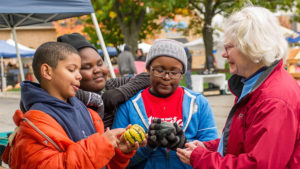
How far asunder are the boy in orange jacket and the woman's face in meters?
0.71

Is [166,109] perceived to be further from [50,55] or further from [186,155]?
[50,55]

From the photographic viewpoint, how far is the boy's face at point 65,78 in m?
1.96

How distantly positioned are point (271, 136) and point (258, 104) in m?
0.16

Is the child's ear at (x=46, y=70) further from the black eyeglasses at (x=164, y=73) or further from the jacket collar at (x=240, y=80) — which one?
the jacket collar at (x=240, y=80)

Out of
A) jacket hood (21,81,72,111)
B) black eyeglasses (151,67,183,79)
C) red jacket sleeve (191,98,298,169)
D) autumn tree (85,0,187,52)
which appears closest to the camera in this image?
red jacket sleeve (191,98,298,169)

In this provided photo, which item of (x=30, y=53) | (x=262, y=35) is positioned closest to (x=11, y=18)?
(x=262, y=35)

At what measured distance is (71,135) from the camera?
1.94 m

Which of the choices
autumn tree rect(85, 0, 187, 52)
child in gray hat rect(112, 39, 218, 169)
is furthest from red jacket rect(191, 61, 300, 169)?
autumn tree rect(85, 0, 187, 52)

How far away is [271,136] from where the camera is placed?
5.07ft

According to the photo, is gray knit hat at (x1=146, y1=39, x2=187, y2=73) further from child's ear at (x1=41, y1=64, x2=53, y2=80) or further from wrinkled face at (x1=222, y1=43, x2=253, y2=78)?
child's ear at (x1=41, y1=64, x2=53, y2=80)

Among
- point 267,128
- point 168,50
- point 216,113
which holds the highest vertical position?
point 168,50

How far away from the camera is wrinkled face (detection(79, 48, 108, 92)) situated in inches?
96.0

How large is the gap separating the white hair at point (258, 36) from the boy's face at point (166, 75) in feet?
2.39

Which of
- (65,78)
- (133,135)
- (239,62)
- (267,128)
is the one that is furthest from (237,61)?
(65,78)
